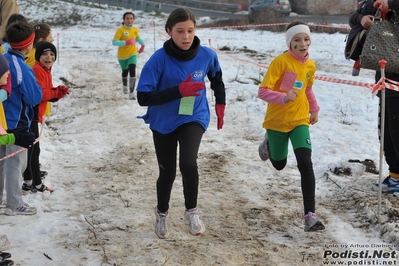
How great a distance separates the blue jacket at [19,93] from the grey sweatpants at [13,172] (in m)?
0.26

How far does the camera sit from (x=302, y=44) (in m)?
4.95

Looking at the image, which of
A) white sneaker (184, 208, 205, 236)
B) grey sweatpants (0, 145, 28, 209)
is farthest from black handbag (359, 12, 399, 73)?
grey sweatpants (0, 145, 28, 209)

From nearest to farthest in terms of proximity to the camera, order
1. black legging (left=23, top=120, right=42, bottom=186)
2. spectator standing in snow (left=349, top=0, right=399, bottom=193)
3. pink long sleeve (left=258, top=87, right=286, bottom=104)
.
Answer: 1. pink long sleeve (left=258, top=87, right=286, bottom=104)
2. spectator standing in snow (left=349, top=0, right=399, bottom=193)
3. black legging (left=23, top=120, right=42, bottom=186)

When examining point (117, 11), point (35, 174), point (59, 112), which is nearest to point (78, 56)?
point (59, 112)

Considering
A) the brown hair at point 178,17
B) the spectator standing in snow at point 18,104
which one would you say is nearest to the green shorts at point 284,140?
the brown hair at point 178,17

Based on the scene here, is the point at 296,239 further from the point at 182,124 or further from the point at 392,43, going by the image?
the point at 392,43

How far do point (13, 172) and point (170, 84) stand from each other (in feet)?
6.29

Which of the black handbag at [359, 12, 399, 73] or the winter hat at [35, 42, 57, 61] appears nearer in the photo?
the black handbag at [359, 12, 399, 73]

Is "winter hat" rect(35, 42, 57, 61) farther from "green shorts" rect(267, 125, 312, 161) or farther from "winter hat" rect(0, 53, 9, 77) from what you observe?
"green shorts" rect(267, 125, 312, 161)

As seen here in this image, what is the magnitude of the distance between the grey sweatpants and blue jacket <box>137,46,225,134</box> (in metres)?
1.47

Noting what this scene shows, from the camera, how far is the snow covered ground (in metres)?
4.35

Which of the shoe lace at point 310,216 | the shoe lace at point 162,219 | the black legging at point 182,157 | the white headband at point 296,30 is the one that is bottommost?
the shoe lace at point 162,219

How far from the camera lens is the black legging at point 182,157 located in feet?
14.1

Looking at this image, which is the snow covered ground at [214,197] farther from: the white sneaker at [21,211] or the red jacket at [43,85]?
the red jacket at [43,85]
